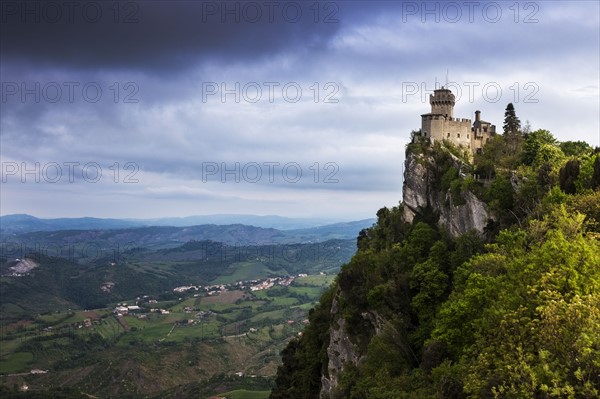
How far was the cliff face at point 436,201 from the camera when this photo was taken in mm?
51719

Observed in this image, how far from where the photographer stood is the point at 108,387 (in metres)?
172

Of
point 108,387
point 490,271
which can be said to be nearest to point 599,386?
point 490,271

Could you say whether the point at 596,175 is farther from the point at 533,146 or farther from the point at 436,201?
the point at 436,201

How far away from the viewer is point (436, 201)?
62.1m

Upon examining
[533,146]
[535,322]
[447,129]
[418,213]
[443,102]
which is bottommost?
[535,322]

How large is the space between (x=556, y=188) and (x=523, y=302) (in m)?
19.8

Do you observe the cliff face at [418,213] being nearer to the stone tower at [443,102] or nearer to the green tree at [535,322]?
the stone tower at [443,102]

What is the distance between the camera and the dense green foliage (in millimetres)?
21234

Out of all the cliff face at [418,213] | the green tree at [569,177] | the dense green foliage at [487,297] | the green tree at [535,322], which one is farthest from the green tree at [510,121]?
the green tree at [535,322]

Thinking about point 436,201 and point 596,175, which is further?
point 436,201

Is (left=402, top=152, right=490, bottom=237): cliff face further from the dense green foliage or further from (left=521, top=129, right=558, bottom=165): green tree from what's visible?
(left=521, top=129, right=558, bottom=165): green tree

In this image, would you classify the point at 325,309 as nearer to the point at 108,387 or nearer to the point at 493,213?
the point at 493,213

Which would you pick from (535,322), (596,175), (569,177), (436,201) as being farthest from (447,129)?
(535,322)

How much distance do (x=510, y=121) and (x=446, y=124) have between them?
42.4 ft
